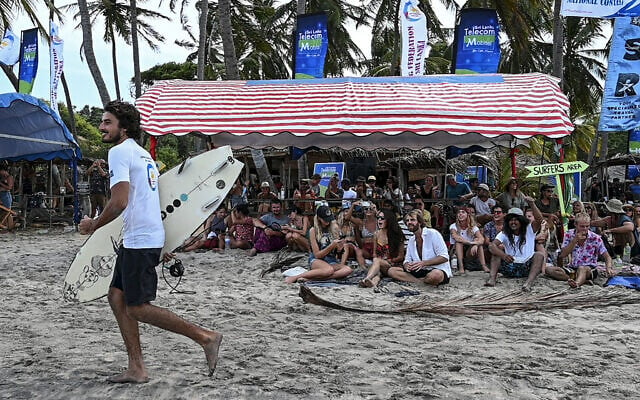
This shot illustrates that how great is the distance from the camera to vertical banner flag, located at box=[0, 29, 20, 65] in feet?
54.1

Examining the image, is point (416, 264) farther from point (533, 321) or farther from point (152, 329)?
point (152, 329)

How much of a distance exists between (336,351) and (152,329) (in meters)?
1.48

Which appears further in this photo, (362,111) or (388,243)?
(362,111)

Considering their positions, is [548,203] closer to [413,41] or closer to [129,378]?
[413,41]

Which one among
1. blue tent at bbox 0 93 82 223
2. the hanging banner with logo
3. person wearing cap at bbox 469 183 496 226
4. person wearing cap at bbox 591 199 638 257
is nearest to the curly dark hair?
person wearing cap at bbox 469 183 496 226

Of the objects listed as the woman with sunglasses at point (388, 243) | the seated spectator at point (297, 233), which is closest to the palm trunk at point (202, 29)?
the seated spectator at point (297, 233)

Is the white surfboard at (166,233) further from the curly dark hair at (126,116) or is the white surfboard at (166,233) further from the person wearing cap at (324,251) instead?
the person wearing cap at (324,251)

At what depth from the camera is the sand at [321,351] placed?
10.5ft

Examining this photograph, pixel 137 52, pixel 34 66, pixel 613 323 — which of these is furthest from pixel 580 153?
pixel 613 323

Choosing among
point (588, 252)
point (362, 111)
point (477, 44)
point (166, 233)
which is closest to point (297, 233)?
point (362, 111)

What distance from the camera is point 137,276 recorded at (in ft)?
10.1

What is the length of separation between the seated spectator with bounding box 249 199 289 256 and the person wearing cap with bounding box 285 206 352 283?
5.48 feet

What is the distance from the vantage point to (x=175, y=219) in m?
3.85

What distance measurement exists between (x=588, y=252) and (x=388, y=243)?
2.38 meters
